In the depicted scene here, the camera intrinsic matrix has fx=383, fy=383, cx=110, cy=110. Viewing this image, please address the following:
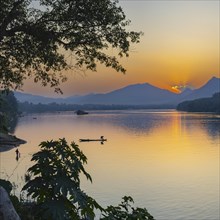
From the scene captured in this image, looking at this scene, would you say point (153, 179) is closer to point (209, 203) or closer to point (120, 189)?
point (120, 189)

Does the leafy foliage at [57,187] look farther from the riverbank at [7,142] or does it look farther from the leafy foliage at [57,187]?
the riverbank at [7,142]

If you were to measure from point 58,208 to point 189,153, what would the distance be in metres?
80.9

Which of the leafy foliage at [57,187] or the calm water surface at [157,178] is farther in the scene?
the calm water surface at [157,178]

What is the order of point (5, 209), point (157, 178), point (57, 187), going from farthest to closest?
point (157, 178) → point (5, 209) → point (57, 187)

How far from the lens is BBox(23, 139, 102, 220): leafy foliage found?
23.7 ft

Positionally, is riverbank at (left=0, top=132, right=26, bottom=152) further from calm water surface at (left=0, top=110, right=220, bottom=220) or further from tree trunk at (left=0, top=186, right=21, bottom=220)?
tree trunk at (left=0, top=186, right=21, bottom=220)

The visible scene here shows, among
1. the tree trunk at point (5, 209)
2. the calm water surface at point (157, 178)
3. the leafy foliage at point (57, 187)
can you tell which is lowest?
the calm water surface at point (157, 178)

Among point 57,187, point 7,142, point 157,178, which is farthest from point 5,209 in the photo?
point 7,142

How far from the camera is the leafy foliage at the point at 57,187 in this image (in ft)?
23.7

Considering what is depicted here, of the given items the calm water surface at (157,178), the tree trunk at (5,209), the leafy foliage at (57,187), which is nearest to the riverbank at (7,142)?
the calm water surface at (157,178)

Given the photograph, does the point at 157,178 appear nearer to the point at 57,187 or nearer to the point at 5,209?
the point at 5,209

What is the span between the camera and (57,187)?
7.30 m

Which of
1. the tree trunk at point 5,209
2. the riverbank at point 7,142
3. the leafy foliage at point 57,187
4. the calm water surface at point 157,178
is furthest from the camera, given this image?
the riverbank at point 7,142

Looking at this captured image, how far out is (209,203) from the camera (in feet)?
130
